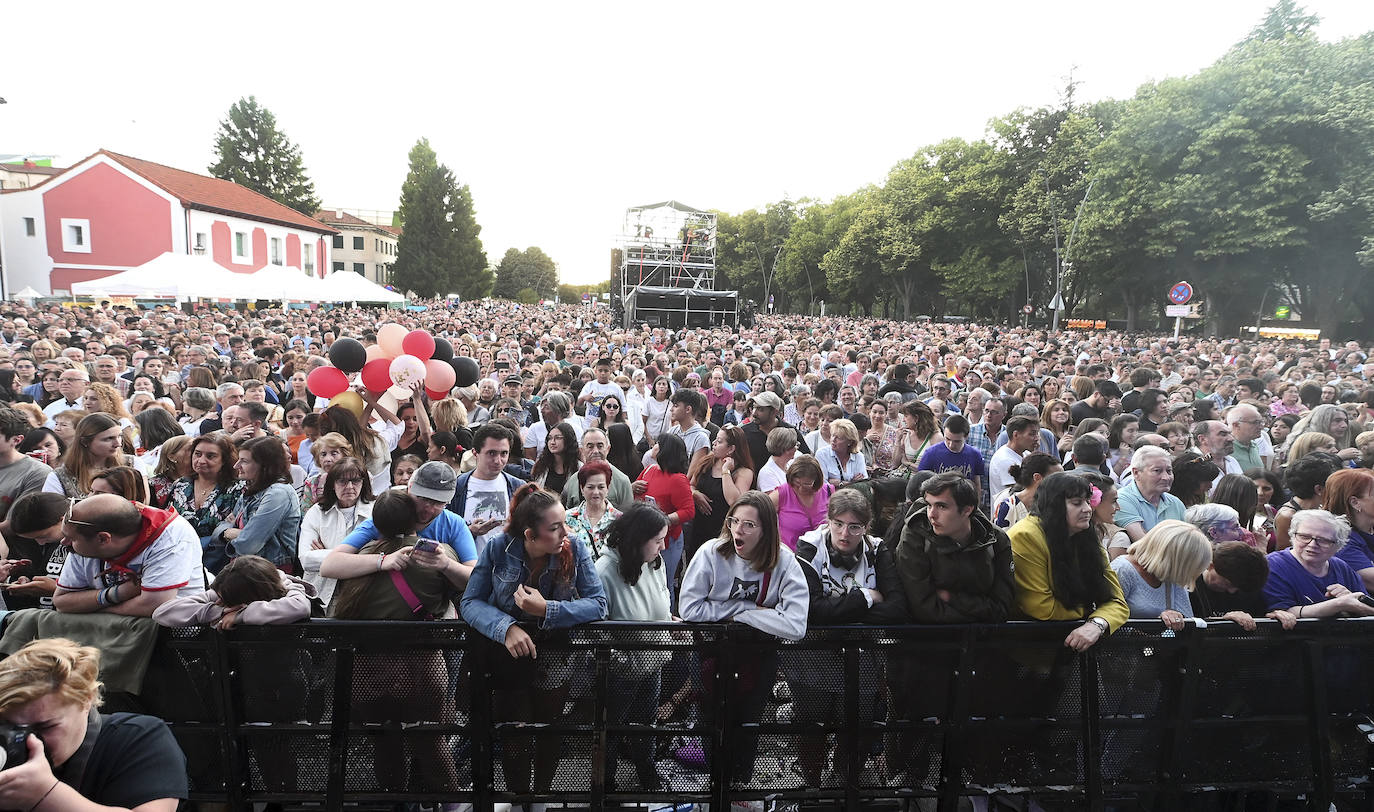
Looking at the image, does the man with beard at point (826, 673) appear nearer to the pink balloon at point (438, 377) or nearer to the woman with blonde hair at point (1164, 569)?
the woman with blonde hair at point (1164, 569)

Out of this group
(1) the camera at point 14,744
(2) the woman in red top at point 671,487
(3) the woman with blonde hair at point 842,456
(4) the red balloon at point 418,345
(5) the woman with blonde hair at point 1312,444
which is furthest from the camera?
(4) the red balloon at point 418,345

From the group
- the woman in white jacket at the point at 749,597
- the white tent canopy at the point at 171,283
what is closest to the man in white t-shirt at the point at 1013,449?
the woman in white jacket at the point at 749,597

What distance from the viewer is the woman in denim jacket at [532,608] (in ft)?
10.9

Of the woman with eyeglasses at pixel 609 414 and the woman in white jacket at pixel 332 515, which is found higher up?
the woman with eyeglasses at pixel 609 414

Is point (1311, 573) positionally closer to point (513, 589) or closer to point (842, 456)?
point (842, 456)

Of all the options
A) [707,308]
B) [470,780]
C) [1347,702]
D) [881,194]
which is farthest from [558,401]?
[881,194]

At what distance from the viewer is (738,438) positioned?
229 inches

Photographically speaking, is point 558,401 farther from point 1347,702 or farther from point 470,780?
point 1347,702

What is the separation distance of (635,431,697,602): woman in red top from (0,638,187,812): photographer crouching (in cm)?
334

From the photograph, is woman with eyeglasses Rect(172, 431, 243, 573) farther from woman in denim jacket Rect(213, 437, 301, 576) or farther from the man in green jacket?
the man in green jacket

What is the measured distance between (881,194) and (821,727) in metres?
64.2

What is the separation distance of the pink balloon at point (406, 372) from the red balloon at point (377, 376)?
160mm

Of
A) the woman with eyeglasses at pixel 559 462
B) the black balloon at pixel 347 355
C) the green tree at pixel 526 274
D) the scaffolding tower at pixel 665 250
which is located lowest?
the woman with eyeglasses at pixel 559 462

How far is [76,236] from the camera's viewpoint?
4016 cm
